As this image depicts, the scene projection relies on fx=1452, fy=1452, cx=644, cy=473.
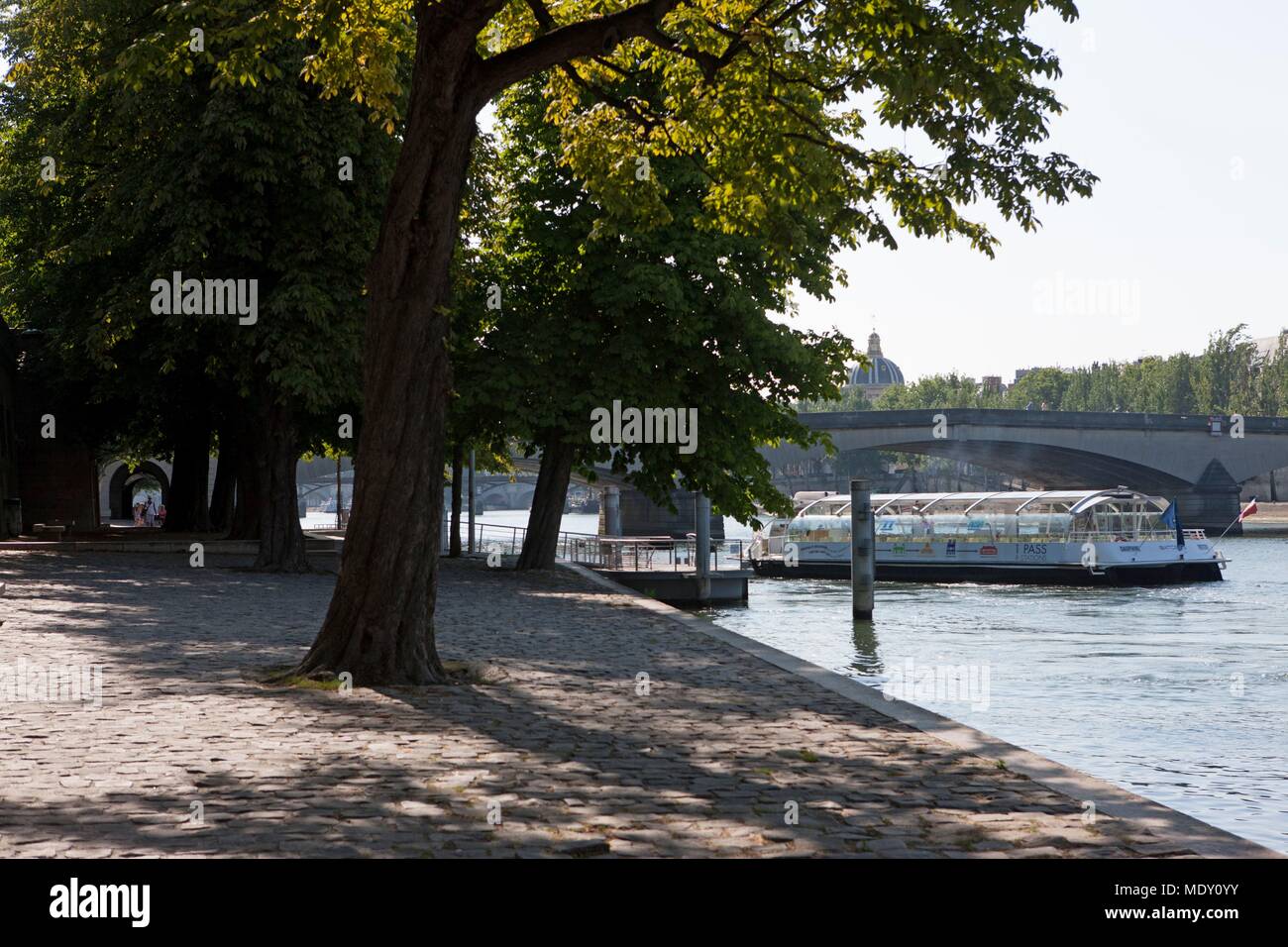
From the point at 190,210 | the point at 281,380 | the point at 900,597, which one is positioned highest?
the point at 190,210

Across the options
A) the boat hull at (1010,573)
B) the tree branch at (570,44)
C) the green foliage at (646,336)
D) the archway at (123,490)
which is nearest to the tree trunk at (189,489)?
the green foliage at (646,336)

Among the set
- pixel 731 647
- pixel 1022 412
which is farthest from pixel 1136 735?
pixel 1022 412

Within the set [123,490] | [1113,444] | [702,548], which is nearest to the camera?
[702,548]

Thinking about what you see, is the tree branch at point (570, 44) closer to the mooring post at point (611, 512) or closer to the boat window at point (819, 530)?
the boat window at point (819, 530)

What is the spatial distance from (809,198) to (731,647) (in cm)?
452

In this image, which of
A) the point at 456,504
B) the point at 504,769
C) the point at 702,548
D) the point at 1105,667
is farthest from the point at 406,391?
the point at 456,504

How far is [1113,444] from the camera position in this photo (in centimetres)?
7425

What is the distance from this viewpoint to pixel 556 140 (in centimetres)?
2655

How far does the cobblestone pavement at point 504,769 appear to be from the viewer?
20.0 feet

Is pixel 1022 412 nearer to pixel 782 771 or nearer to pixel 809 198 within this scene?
pixel 809 198

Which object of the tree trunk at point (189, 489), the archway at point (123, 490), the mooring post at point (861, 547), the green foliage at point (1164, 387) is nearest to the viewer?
the mooring post at point (861, 547)

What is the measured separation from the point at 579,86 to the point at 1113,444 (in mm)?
65655

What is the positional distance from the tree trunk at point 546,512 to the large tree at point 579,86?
50.0ft

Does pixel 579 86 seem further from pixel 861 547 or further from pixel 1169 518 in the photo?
pixel 1169 518
